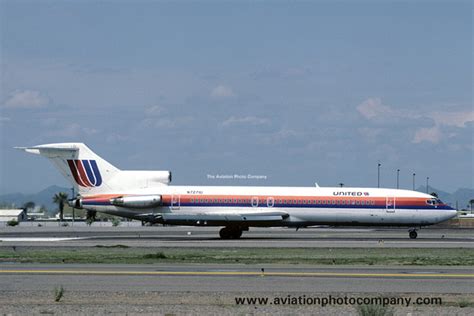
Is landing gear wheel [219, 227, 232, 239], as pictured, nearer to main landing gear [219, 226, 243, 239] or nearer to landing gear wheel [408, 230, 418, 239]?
main landing gear [219, 226, 243, 239]

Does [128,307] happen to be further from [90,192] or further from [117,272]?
[90,192]

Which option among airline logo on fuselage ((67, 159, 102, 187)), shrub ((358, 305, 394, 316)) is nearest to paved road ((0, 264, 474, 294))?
shrub ((358, 305, 394, 316))

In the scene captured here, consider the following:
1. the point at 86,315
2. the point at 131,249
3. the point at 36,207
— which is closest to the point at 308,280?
the point at 86,315

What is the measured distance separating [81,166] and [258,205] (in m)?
12.9

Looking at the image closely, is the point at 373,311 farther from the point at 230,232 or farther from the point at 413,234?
the point at 413,234

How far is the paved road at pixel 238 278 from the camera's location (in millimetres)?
21062

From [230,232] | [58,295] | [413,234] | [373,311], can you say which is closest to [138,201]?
[230,232]

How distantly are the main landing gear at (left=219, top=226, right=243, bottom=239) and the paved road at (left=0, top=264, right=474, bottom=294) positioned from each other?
28.2 meters

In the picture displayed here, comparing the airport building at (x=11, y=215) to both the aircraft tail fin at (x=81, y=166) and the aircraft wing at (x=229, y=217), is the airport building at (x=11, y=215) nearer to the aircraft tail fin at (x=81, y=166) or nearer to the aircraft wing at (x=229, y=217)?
the aircraft tail fin at (x=81, y=166)

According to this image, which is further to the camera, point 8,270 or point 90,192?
point 90,192

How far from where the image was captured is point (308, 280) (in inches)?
909

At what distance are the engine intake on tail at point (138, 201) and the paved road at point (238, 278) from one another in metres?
27.6

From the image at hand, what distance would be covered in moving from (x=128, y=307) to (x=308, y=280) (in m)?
7.06

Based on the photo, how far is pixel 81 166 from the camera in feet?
191
